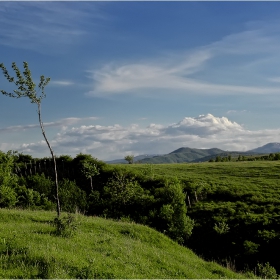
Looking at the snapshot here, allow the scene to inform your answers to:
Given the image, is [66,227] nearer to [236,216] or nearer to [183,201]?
[183,201]

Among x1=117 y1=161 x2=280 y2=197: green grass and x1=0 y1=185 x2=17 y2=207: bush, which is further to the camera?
x1=117 y1=161 x2=280 y2=197: green grass

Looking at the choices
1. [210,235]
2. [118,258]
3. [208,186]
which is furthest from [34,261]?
[208,186]

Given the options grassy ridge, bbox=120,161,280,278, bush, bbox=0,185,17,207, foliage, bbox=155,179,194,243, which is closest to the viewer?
grassy ridge, bbox=120,161,280,278

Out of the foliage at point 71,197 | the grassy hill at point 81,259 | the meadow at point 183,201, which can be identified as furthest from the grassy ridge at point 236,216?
the grassy hill at point 81,259

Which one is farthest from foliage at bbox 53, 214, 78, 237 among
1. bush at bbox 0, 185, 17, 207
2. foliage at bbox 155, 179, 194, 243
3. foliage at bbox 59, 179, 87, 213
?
bush at bbox 0, 185, 17, 207

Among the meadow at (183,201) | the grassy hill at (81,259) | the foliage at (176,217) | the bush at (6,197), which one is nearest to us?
the grassy hill at (81,259)

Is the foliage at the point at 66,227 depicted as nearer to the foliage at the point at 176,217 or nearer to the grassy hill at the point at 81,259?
the grassy hill at the point at 81,259

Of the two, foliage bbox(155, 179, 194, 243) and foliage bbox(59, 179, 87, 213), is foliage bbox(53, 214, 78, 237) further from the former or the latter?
foliage bbox(59, 179, 87, 213)

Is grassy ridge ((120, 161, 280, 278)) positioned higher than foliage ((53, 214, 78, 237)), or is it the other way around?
foliage ((53, 214, 78, 237))

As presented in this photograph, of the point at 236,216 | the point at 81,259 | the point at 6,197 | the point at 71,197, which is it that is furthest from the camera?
the point at 71,197

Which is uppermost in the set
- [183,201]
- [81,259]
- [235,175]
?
[81,259]

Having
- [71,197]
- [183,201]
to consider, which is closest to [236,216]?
[183,201]

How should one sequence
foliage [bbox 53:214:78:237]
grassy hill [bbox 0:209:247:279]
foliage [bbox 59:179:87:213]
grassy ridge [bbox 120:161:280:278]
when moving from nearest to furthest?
grassy hill [bbox 0:209:247:279], foliage [bbox 53:214:78:237], grassy ridge [bbox 120:161:280:278], foliage [bbox 59:179:87:213]

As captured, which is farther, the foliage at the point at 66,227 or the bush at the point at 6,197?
the bush at the point at 6,197
